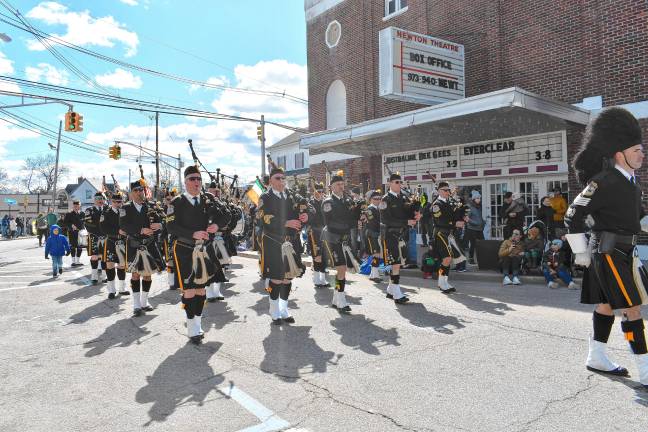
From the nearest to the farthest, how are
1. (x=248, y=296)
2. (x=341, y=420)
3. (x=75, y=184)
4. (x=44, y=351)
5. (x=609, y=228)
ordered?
1. (x=341, y=420)
2. (x=609, y=228)
3. (x=44, y=351)
4. (x=248, y=296)
5. (x=75, y=184)

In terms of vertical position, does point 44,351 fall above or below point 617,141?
below

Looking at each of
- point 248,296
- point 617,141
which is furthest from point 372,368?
point 248,296

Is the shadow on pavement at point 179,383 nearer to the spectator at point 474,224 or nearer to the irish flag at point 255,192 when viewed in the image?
the irish flag at point 255,192

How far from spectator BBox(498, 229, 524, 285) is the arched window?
39.4 feet

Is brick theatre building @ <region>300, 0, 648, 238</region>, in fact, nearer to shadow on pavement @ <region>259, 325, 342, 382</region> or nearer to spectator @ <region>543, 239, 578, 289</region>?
spectator @ <region>543, 239, 578, 289</region>

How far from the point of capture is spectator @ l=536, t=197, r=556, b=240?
11477 millimetres

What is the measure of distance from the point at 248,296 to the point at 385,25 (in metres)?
13.6

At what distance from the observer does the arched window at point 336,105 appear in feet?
69.7

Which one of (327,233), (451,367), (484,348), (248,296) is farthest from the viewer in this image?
(248,296)

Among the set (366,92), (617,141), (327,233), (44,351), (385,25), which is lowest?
(44,351)

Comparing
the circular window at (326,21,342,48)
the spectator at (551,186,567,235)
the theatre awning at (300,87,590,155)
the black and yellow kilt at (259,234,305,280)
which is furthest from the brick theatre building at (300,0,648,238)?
the black and yellow kilt at (259,234,305,280)

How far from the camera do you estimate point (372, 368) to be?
491 centimetres

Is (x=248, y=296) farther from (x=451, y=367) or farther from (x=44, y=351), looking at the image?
(x=451, y=367)

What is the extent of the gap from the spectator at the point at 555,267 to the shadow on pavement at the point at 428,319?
3318 millimetres
